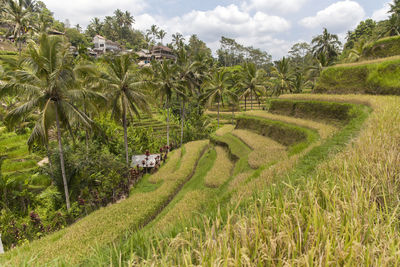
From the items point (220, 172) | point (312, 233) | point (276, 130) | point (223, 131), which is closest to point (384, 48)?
point (276, 130)

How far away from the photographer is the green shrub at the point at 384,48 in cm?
1420

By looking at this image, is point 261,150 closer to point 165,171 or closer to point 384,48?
point 165,171

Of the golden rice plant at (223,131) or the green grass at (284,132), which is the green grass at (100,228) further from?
the golden rice plant at (223,131)

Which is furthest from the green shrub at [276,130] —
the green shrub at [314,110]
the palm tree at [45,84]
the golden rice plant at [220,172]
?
the palm tree at [45,84]

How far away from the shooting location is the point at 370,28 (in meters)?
45.3

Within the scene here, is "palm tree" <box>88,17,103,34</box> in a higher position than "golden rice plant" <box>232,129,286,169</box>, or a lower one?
higher

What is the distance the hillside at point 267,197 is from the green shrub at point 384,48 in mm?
5742

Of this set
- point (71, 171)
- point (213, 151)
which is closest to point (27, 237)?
point (71, 171)

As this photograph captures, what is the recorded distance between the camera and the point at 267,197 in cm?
279

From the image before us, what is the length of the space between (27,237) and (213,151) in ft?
44.6

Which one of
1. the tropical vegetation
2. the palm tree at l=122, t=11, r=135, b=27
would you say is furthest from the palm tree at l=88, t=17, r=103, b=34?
the tropical vegetation

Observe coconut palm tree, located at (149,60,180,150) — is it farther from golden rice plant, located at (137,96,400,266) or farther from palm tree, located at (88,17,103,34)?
palm tree, located at (88,17,103,34)

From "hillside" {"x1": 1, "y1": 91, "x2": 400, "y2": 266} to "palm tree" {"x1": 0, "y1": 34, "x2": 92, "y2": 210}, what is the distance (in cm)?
572

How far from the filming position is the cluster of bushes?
37.7ft
